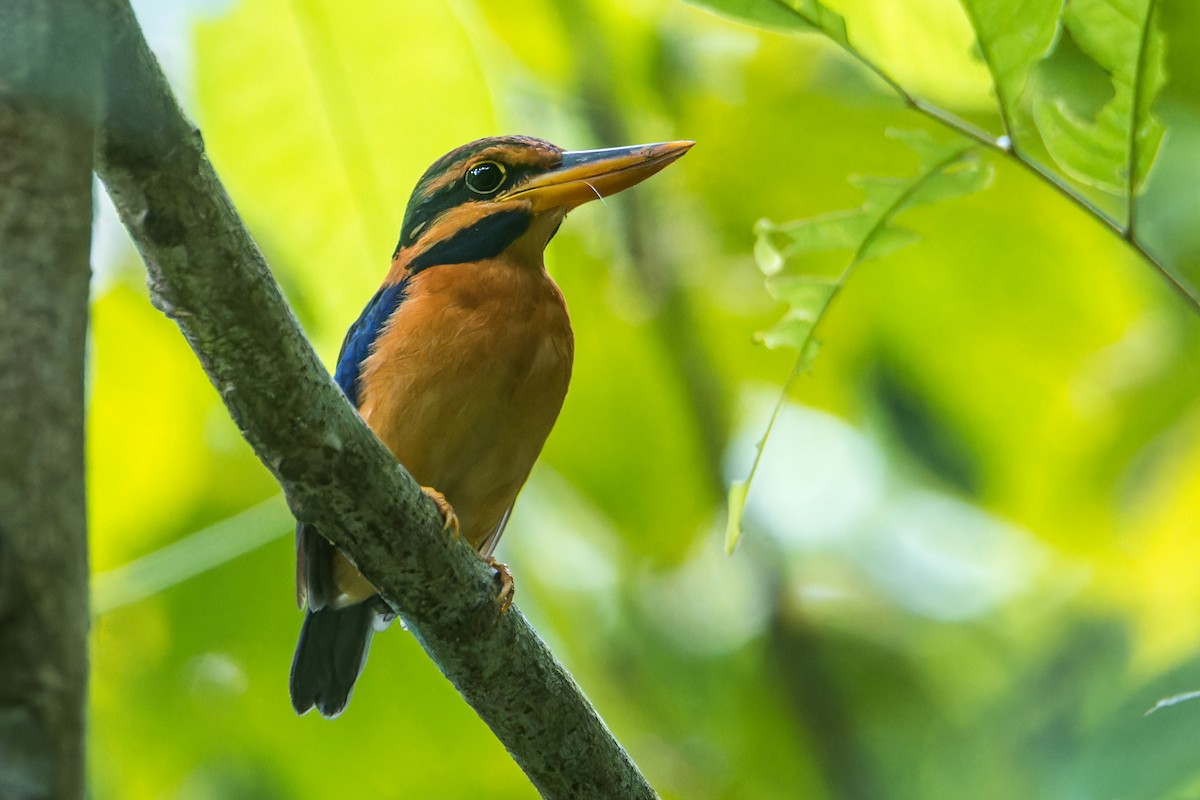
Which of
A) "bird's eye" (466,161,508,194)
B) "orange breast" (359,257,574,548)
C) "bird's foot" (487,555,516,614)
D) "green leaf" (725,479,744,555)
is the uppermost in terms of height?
"bird's eye" (466,161,508,194)

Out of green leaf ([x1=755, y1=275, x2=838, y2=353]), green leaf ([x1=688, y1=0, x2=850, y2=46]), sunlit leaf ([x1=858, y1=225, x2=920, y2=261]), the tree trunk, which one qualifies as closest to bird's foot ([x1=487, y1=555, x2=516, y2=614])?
green leaf ([x1=755, y1=275, x2=838, y2=353])

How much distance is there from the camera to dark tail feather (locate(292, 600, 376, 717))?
3.78m

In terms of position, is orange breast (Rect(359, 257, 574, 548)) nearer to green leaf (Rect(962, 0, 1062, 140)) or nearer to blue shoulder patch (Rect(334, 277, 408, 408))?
blue shoulder patch (Rect(334, 277, 408, 408))

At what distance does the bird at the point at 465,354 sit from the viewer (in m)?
3.43

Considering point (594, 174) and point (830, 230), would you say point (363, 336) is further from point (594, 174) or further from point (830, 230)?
point (830, 230)

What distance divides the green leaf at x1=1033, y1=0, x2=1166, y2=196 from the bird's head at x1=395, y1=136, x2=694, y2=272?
4.84 ft

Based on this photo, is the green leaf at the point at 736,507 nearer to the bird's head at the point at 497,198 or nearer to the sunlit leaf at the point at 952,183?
the sunlit leaf at the point at 952,183

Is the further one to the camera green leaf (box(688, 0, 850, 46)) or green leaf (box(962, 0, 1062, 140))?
green leaf (box(688, 0, 850, 46))

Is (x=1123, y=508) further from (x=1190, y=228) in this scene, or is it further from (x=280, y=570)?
(x=280, y=570)

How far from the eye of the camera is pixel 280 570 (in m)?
3.99

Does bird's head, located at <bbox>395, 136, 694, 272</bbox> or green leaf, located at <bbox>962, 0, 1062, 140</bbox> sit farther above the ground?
bird's head, located at <bbox>395, 136, 694, 272</bbox>

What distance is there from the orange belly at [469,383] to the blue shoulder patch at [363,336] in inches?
2.1

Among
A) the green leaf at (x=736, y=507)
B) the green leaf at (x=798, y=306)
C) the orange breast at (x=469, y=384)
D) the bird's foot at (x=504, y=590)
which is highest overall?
the orange breast at (x=469, y=384)

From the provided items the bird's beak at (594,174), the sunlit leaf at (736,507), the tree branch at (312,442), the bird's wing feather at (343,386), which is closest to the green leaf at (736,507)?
the sunlit leaf at (736,507)
